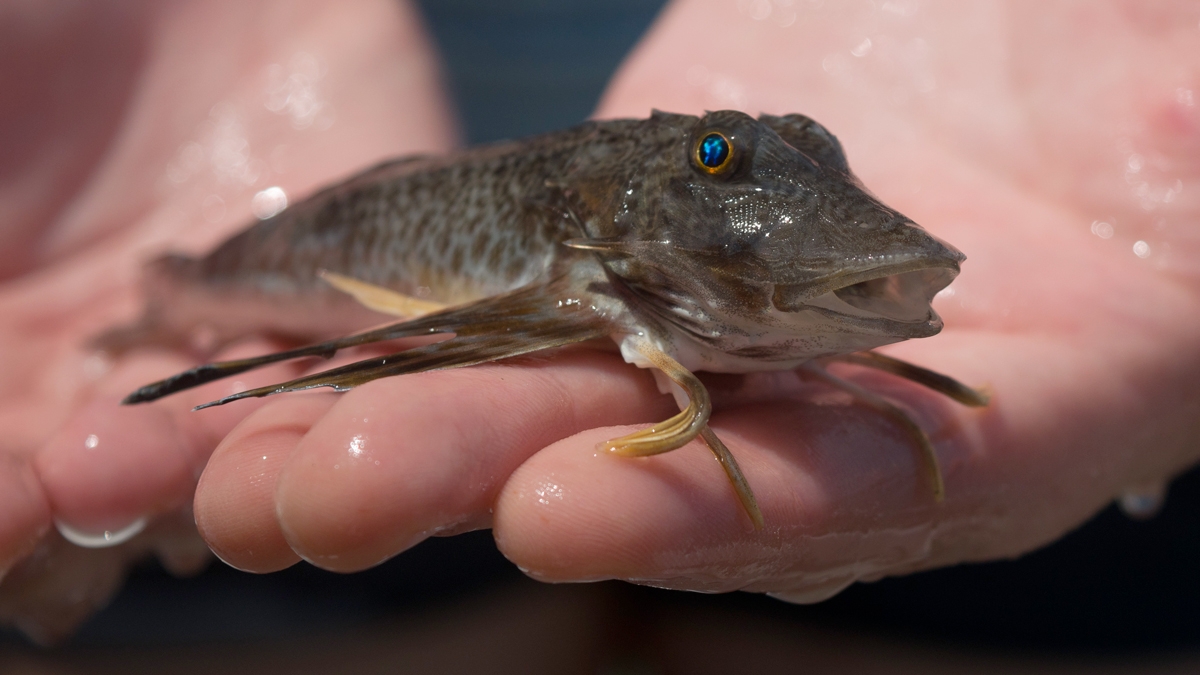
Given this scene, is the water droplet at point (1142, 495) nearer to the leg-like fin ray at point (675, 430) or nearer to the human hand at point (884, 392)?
the human hand at point (884, 392)

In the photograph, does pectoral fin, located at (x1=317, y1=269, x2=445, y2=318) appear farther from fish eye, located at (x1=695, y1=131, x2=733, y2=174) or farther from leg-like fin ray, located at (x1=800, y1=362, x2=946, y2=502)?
leg-like fin ray, located at (x1=800, y1=362, x2=946, y2=502)

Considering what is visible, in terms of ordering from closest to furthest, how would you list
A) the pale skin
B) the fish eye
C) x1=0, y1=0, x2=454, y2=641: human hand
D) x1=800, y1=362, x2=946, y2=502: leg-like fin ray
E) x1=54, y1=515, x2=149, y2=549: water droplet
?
the pale skin, the fish eye, x1=800, y1=362, x2=946, y2=502: leg-like fin ray, x1=54, y1=515, x2=149, y2=549: water droplet, x1=0, y1=0, x2=454, y2=641: human hand

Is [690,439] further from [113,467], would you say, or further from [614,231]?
[113,467]

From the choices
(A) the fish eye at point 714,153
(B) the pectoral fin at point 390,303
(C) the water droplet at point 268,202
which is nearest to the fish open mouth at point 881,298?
(A) the fish eye at point 714,153

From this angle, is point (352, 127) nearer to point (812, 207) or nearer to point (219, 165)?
point (219, 165)

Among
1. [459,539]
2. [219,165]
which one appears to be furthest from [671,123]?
[459,539]

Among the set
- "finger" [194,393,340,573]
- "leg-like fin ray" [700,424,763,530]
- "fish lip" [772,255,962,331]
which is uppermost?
"fish lip" [772,255,962,331]

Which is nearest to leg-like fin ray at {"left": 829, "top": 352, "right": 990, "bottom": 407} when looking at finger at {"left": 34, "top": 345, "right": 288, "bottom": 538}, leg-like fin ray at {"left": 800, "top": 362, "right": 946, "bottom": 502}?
leg-like fin ray at {"left": 800, "top": 362, "right": 946, "bottom": 502}

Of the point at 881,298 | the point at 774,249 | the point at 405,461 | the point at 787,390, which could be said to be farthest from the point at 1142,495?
the point at 405,461
